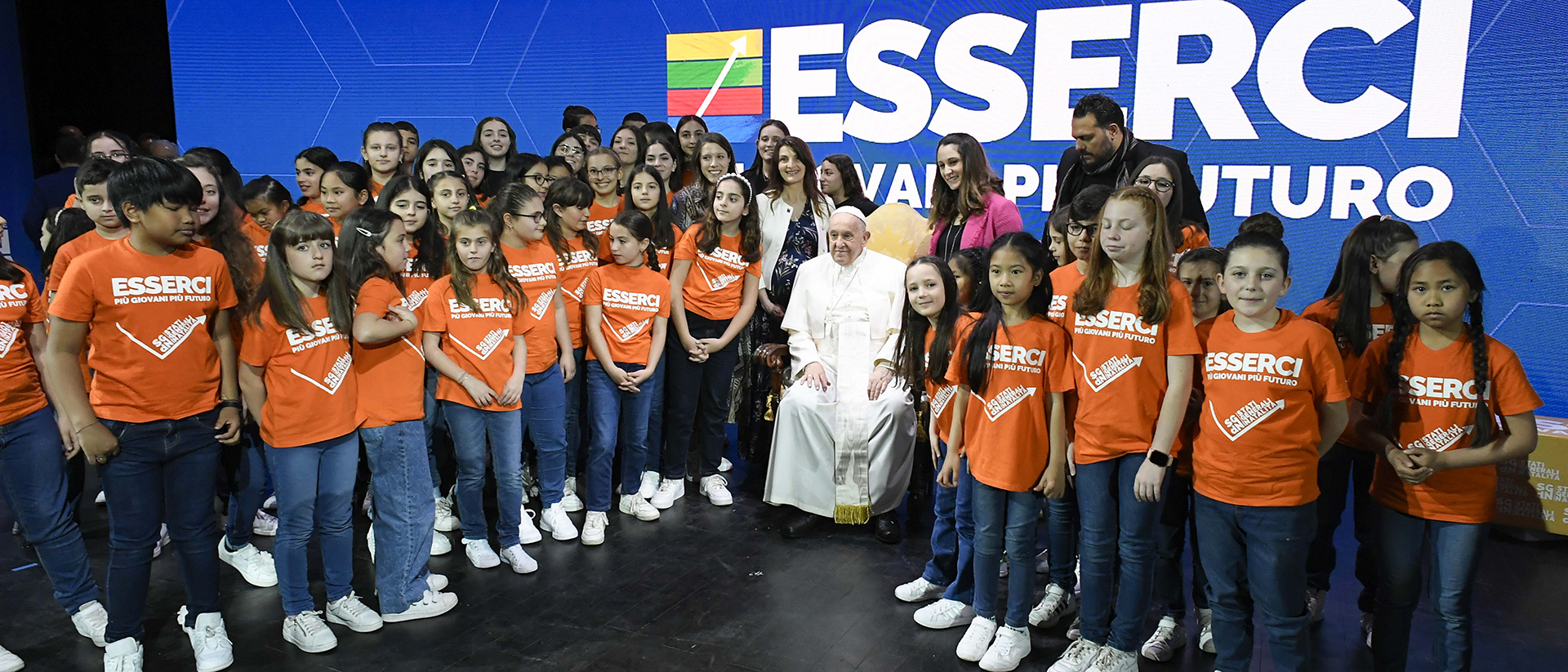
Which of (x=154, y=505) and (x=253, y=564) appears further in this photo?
(x=253, y=564)

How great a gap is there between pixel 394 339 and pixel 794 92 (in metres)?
3.54

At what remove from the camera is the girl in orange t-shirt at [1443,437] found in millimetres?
2260

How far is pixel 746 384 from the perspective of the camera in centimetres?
428

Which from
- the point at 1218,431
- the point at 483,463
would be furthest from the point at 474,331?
the point at 1218,431

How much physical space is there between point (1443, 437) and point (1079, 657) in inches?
41.4

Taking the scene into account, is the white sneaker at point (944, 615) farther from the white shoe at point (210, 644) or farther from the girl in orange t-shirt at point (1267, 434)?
the white shoe at point (210, 644)

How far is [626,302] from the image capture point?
3.70 m

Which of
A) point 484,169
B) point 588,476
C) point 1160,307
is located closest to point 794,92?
point 484,169

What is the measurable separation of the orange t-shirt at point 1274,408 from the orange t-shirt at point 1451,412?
0.78ft

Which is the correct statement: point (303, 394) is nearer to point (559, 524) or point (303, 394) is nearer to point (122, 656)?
point (122, 656)

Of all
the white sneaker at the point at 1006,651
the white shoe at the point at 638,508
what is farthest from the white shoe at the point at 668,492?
the white sneaker at the point at 1006,651

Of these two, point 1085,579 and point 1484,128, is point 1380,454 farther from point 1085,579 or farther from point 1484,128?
point 1484,128

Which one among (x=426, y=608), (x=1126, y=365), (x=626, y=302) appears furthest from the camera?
(x=626, y=302)

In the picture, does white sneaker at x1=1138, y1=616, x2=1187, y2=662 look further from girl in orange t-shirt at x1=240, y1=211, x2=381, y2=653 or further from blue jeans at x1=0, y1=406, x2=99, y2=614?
blue jeans at x1=0, y1=406, x2=99, y2=614
